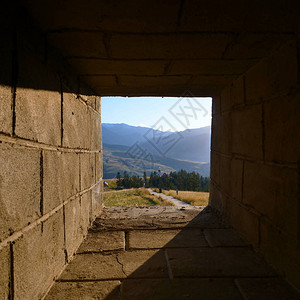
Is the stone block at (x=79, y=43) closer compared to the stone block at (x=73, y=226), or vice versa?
the stone block at (x=79, y=43)

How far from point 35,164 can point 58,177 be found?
0.46m

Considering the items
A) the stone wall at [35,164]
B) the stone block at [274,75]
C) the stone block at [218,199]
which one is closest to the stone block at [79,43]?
the stone wall at [35,164]

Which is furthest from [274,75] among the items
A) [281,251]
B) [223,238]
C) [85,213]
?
[85,213]

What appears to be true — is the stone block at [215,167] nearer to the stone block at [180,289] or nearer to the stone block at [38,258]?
the stone block at [180,289]

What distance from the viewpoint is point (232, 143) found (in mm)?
3135

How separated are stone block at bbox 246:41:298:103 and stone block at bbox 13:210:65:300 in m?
2.40

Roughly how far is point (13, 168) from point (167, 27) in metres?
1.52

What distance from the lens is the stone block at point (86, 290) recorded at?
1791 millimetres

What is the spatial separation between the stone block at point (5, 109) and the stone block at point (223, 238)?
8.33 feet

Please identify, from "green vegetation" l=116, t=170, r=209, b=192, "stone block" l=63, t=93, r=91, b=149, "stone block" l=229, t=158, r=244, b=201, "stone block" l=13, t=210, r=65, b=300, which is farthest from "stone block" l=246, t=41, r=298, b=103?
"green vegetation" l=116, t=170, r=209, b=192

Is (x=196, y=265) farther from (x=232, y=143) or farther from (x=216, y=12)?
(x=216, y=12)

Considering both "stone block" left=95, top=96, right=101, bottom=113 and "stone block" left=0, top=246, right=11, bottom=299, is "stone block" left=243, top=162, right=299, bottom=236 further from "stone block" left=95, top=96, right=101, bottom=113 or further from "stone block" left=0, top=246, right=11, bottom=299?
"stone block" left=95, top=96, right=101, bottom=113

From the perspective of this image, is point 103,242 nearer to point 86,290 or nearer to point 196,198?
point 86,290

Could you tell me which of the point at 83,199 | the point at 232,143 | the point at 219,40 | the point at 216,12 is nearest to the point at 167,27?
the point at 216,12
